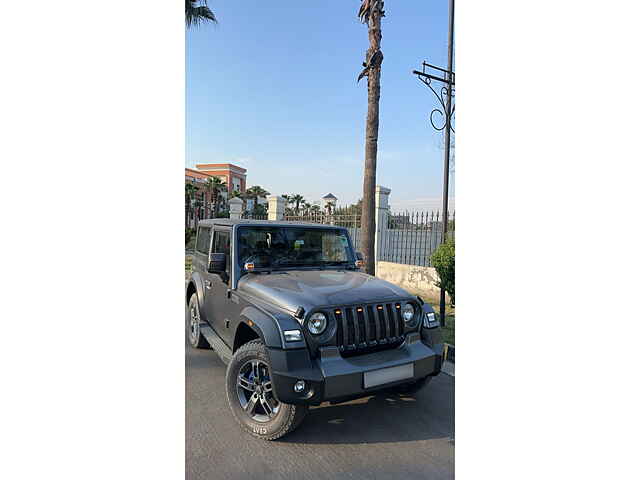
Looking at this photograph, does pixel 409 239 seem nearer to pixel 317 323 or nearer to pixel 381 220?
pixel 381 220

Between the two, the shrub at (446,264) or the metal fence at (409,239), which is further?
the metal fence at (409,239)

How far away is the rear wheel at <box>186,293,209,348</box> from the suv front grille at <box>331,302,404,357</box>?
2322 mm

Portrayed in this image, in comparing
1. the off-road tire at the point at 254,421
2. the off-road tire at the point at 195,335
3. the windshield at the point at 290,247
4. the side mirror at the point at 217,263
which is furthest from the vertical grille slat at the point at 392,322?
the off-road tire at the point at 195,335

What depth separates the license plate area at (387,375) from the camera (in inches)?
100

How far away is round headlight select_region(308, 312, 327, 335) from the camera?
8.39 ft

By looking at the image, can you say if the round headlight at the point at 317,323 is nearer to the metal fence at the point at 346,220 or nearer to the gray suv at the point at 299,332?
the gray suv at the point at 299,332

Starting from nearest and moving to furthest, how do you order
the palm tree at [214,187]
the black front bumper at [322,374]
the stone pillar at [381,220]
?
the black front bumper at [322,374] < the stone pillar at [381,220] < the palm tree at [214,187]

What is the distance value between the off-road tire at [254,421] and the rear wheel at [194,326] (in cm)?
168

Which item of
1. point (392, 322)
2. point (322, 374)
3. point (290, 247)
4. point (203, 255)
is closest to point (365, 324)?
point (392, 322)

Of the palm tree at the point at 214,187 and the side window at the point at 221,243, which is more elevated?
the palm tree at the point at 214,187

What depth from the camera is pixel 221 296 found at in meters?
3.69

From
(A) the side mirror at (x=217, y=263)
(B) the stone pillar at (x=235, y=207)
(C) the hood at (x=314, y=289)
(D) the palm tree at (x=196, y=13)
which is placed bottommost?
(C) the hood at (x=314, y=289)
